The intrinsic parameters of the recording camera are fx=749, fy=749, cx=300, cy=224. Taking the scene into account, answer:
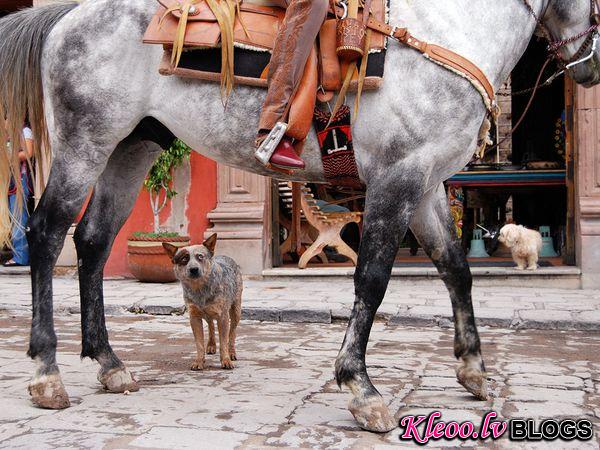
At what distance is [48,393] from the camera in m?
3.83

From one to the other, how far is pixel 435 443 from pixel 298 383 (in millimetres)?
1351

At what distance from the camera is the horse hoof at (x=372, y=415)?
3369 millimetres

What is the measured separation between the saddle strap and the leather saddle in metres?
0.05

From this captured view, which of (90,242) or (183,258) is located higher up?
(90,242)

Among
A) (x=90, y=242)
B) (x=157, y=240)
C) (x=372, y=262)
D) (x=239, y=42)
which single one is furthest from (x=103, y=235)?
(x=157, y=240)

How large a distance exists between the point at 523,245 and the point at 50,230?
7350 mm

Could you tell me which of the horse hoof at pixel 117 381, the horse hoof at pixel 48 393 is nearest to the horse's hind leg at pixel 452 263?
the horse hoof at pixel 117 381

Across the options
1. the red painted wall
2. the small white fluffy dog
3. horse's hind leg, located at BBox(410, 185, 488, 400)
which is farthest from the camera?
the red painted wall

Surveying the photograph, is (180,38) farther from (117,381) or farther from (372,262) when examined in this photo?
(117,381)

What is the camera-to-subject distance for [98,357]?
436 centimetres

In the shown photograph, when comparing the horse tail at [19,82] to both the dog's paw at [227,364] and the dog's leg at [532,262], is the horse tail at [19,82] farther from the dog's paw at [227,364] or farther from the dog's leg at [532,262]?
the dog's leg at [532,262]

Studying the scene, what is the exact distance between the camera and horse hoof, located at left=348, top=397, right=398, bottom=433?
337 centimetres

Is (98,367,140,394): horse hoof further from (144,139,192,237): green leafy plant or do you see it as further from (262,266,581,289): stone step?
(144,139,192,237): green leafy plant

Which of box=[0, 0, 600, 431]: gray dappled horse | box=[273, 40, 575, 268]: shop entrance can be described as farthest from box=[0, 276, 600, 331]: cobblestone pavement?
box=[0, 0, 600, 431]: gray dappled horse
